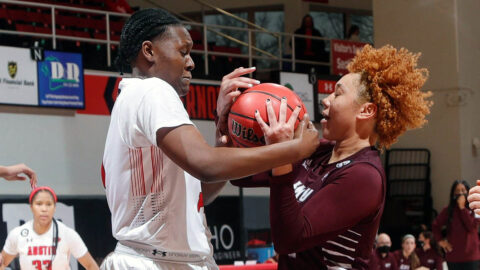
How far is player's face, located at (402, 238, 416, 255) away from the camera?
437 inches

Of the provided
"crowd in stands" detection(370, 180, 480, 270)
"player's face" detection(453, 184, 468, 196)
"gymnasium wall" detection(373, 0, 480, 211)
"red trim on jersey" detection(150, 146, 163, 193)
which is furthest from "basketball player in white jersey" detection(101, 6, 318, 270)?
"gymnasium wall" detection(373, 0, 480, 211)

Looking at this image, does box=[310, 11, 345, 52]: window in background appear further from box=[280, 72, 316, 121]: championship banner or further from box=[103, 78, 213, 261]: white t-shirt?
box=[103, 78, 213, 261]: white t-shirt

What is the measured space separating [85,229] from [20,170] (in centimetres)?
703

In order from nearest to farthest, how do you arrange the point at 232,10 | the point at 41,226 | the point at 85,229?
the point at 41,226
the point at 85,229
the point at 232,10

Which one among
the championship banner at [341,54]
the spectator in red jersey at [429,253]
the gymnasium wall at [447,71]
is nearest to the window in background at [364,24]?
the gymnasium wall at [447,71]

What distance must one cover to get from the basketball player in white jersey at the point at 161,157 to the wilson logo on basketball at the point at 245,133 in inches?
8.5

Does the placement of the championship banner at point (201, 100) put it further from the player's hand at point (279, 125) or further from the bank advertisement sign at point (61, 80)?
the player's hand at point (279, 125)

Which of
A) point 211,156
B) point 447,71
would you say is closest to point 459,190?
point 447,71

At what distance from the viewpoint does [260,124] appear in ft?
8.70

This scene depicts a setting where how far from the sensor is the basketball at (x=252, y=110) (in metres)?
2.81

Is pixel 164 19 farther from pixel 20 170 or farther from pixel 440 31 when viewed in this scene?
pixel 440 31

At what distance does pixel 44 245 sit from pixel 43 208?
0.38 m

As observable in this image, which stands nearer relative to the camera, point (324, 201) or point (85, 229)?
point (324, 201)

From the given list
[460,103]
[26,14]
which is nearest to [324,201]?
[26,14]
